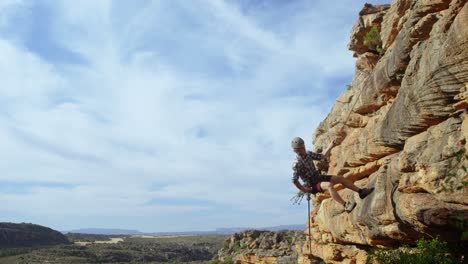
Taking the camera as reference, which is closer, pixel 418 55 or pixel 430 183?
pixel 430 183

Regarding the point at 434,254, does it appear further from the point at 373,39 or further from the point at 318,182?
the point at 373,39

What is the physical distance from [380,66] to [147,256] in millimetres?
96093

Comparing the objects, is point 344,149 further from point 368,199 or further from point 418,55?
point 418,55

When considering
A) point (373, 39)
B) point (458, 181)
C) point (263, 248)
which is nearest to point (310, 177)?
point (458, 181)

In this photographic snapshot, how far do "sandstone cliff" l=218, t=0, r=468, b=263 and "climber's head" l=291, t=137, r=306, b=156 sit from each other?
292 centimetres

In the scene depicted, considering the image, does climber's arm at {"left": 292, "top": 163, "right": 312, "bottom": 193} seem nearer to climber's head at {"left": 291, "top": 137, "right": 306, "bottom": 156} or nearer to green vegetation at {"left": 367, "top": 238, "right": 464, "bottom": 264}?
climber's head at {"left": 291, "top": 137, "right": 306, "bottom": 156}

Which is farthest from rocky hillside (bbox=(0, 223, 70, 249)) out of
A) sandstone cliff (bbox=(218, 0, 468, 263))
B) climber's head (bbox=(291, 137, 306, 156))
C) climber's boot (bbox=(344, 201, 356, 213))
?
climber's head (bbox=(291, 137, 306, 156))

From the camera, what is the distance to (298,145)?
1563 cm

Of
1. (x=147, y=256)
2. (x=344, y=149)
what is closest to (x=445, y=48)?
(x=344, y=149)

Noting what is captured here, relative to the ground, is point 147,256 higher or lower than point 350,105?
lower

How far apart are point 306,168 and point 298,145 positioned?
47.3 inches

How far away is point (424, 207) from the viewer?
12125mm

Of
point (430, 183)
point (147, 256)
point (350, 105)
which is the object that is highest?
point (350, 105)

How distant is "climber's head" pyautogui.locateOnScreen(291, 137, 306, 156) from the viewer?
613 inches
